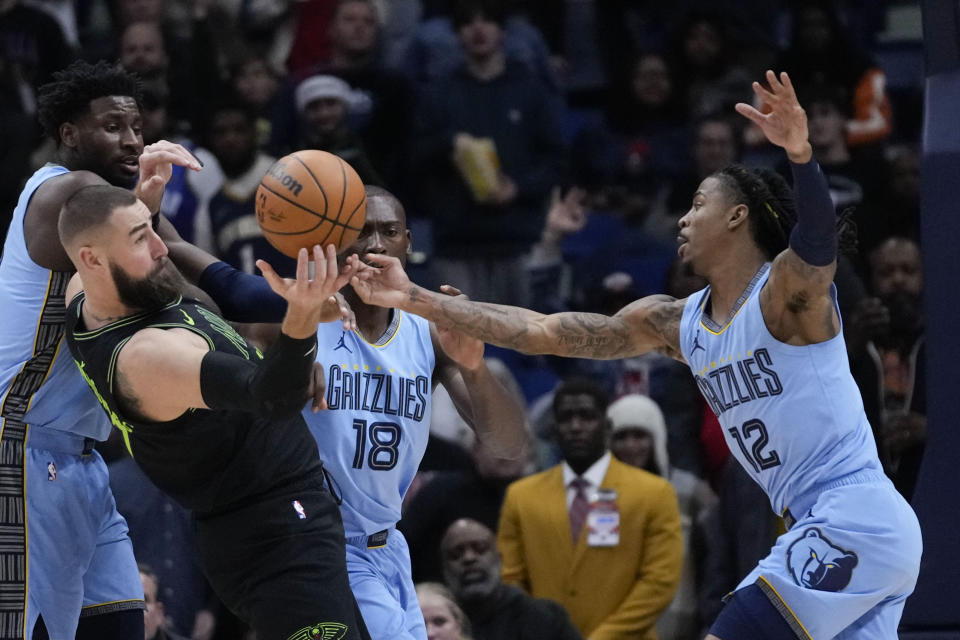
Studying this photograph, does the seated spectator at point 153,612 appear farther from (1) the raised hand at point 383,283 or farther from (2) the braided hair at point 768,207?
(2) the braided hair at point 768,207

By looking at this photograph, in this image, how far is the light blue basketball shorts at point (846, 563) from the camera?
514 centimetres

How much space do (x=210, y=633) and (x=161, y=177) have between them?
10.0ft

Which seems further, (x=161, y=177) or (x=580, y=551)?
(x=580, y=551)

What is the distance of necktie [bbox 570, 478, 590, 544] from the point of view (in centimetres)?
773

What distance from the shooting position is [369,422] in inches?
218

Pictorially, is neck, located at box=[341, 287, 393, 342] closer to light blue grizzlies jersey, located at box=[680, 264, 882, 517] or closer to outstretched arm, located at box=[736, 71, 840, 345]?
light blue grizzlies jersey, located at box=[680, 264, 882, 517]

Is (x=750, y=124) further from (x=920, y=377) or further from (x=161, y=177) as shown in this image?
(x=161, y=177)

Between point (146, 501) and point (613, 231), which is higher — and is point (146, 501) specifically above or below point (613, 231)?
below

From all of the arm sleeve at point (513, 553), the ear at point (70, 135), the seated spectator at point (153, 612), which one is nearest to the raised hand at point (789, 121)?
the ear at point (70, 135)

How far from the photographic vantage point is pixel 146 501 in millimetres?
7789

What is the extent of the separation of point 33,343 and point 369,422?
46.8 inches

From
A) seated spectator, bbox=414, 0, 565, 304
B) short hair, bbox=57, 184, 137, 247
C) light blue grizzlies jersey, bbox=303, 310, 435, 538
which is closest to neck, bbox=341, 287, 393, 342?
light blue grizzlies jersey, bbox=303, 310, 435, 538

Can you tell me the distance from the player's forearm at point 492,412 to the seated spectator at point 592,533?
6.08 feet

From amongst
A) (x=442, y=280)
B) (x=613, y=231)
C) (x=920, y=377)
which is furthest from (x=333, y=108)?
(x=920, y=377)
